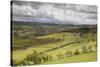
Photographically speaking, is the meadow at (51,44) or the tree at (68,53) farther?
the tree at (68,53)

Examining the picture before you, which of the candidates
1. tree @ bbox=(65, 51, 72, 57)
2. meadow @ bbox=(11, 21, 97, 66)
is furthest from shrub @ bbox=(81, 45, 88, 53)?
tree @ bbox=(65, 51, 72, 57)

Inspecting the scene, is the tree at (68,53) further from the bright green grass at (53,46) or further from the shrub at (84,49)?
the shrub at (84,49)

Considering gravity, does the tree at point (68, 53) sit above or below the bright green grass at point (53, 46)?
below

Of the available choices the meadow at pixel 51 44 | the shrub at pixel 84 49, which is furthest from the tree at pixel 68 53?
the shrub at pixel 84 49

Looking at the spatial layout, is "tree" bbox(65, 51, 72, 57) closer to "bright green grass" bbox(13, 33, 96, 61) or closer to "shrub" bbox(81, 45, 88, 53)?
"bright green grass" bbox(13, 33, 96, 61)

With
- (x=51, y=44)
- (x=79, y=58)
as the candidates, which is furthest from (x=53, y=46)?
(x=79, y=58)

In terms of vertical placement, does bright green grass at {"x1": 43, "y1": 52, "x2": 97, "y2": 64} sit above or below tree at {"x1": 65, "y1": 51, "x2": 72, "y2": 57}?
Answer: below

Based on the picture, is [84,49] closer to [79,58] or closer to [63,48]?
[79,58]

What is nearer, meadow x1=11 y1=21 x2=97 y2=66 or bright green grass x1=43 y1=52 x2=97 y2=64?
meadow x1=11 y1=21 x2=97 y2=66

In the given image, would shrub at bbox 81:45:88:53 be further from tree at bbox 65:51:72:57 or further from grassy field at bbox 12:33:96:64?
tree at bbox 65:51:72:57

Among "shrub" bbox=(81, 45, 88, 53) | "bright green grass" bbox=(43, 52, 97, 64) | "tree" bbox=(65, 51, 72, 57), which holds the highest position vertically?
"shrub" bbox=(81, 45, 88, 53)

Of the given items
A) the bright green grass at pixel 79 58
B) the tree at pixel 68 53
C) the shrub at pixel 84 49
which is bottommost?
the bright green grass at pixel 79 58

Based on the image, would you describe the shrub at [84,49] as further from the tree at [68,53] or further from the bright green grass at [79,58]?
the tree at [68,53]
